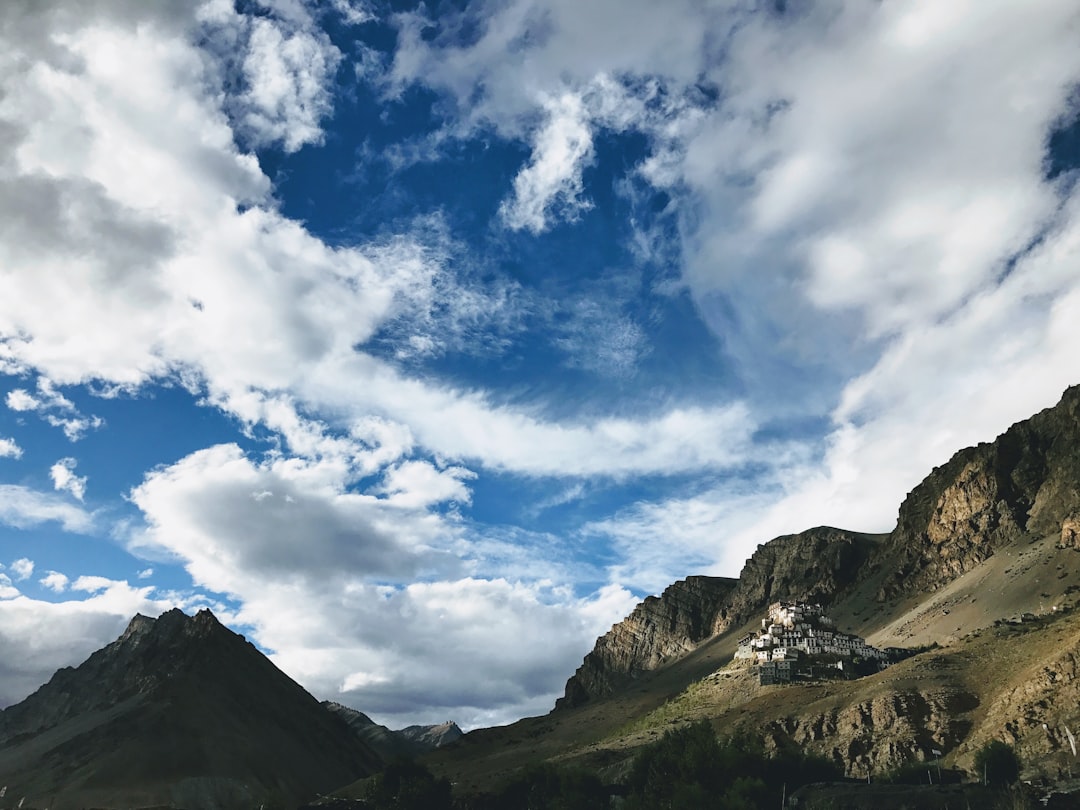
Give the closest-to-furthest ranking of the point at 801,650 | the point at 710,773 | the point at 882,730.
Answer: the point at 710,773 → the point at 882,730 → the point at 801,650

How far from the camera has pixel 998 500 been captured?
170875 mm

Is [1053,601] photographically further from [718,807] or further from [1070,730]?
[718,807]

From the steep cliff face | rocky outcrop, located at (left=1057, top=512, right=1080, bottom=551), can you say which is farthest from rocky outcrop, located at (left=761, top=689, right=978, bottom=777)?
the steep cliff face

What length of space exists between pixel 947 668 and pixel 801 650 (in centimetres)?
4372

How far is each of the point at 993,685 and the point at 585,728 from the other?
9208 centimetres

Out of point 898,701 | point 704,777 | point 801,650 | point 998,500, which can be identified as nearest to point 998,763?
point 704,777

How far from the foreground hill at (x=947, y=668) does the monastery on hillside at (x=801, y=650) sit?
465 cm

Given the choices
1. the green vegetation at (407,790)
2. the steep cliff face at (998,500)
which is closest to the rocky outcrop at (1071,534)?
the steep cliff face at (998,500)

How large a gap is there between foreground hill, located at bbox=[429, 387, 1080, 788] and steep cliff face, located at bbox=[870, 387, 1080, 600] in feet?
1.09

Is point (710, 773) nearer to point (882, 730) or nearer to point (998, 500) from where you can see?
point (882, 730)

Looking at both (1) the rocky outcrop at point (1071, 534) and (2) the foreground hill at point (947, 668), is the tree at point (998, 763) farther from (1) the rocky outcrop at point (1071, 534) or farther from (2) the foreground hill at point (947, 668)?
(1) the rocky outcrop at point (1071, 534)

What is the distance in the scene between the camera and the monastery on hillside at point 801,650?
11825cm

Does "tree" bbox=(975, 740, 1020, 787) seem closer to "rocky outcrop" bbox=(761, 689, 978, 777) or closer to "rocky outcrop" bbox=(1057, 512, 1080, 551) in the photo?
"rocky outcrop" bbox=(761, 689, 978, 777)

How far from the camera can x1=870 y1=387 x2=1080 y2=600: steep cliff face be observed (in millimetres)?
158375
